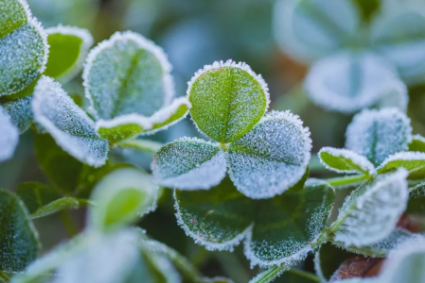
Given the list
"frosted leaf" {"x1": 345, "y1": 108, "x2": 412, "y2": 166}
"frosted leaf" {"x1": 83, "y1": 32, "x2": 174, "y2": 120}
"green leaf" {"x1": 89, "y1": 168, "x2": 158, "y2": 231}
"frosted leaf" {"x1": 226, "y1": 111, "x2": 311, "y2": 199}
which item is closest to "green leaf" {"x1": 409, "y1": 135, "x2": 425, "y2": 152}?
"frosted leaf" {"x1": 345, "y1": 108, "x2": 412, "y2": 166}

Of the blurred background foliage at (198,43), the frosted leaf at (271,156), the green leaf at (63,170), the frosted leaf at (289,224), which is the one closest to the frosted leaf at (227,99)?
the frosted leaf at (271,156)

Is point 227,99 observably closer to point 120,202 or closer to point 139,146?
point 139,146

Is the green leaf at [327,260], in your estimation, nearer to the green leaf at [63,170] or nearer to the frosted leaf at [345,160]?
the frosted leaf at [345,160]

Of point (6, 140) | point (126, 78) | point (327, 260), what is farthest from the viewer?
point (126, 78)

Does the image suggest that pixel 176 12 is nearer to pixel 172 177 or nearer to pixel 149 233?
pixel 149 233

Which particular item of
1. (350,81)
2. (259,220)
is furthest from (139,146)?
(350,81)

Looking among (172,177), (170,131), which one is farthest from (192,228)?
(170,131)

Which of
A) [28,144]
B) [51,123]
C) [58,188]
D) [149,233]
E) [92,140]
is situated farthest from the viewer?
[28,144]
